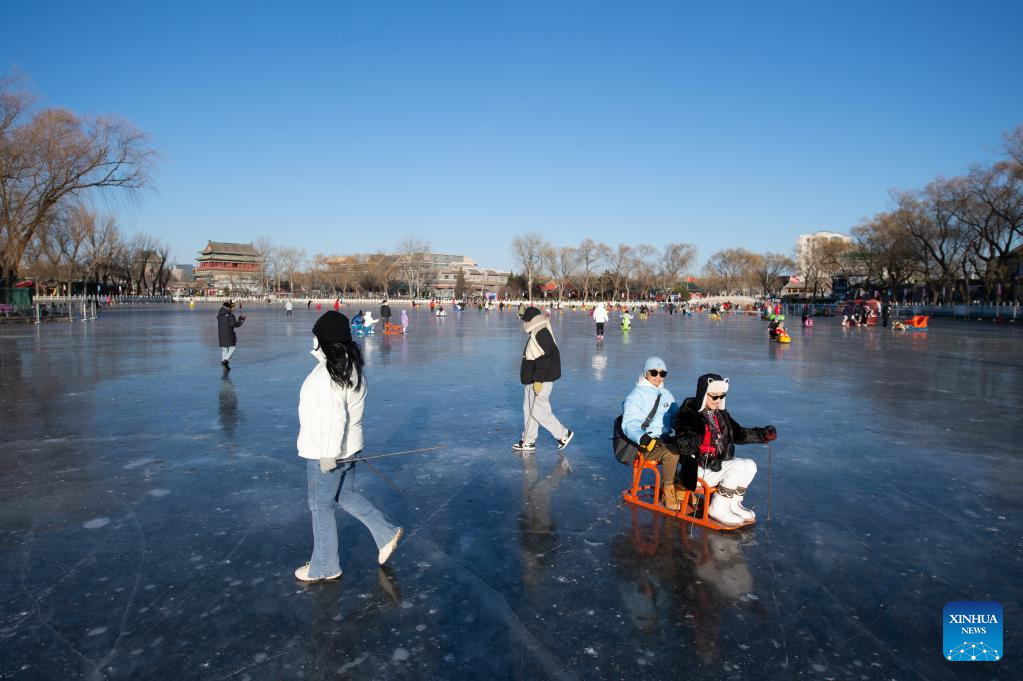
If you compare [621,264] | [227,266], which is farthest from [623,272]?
[227,266]

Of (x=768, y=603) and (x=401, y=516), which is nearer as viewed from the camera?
(x=768, y=603)

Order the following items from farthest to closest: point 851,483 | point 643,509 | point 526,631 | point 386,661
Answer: point 851,483 < point 643,509 < point 526,631 < point 386,661

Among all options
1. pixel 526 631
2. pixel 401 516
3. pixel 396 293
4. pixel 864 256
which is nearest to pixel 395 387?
pixel 401 516

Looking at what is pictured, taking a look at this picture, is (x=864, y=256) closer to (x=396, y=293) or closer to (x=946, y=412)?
(x=946, y=412)

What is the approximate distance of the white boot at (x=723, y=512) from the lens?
14.1ft

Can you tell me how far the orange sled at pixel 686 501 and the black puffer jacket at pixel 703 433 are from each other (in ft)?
0.87

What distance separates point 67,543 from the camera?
13.1 ft

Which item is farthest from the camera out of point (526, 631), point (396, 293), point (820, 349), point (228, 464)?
point (396, 293)

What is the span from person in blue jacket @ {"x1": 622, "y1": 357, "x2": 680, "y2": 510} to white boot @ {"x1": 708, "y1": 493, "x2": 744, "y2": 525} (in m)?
0.31

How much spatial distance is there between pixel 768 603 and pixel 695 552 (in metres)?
0.66

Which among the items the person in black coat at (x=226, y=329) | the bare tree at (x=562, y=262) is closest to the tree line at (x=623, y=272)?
the bare tree at (x=562, y=262)

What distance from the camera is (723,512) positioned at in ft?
14.2

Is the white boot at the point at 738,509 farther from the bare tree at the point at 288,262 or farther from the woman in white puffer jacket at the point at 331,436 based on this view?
the bare tree at the point at 288,262

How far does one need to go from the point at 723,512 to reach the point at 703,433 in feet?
2.06
